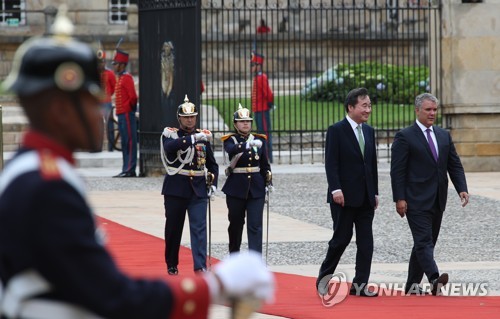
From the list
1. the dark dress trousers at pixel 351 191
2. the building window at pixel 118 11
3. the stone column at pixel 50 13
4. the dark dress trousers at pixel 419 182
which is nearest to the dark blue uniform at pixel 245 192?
the dark dress trousers at pixel 351 191

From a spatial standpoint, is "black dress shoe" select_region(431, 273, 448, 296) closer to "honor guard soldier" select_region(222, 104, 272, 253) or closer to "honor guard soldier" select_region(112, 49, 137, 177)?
"honor guard soldier" select_region(222, 104, 272, 253)

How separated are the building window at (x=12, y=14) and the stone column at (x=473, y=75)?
17.2 metres

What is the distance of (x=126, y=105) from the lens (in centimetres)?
2180

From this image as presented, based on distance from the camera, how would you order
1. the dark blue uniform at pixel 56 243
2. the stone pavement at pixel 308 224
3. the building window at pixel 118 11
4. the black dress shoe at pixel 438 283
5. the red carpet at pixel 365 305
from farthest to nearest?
the building window at pixel 118 11 < the stone pavement at pixel 308 224 < the black dress shoe at pixel 438 283 < the red carpet at pixel 365 305 < the dark blue uniform at pixel 56 243

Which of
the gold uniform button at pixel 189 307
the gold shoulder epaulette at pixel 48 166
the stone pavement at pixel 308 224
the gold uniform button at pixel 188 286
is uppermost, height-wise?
the gold shoulder epaulette at pixel 48 166

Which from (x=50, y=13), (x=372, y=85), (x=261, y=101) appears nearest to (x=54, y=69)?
(x=261, y=101)

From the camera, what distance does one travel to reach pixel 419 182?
414 inches

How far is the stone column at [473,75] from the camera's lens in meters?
22.1

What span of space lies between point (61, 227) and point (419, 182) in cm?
727

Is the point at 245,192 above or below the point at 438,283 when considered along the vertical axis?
above

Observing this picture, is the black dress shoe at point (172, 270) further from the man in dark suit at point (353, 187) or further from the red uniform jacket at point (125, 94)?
the red uniform jacket at point (125, 94)

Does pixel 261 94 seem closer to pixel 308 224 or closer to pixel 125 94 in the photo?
pixel 125 94

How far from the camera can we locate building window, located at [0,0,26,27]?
3697 centimetres

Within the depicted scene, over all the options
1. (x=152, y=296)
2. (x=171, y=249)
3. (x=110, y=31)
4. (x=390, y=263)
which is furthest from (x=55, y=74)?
(x=110, y=31)
